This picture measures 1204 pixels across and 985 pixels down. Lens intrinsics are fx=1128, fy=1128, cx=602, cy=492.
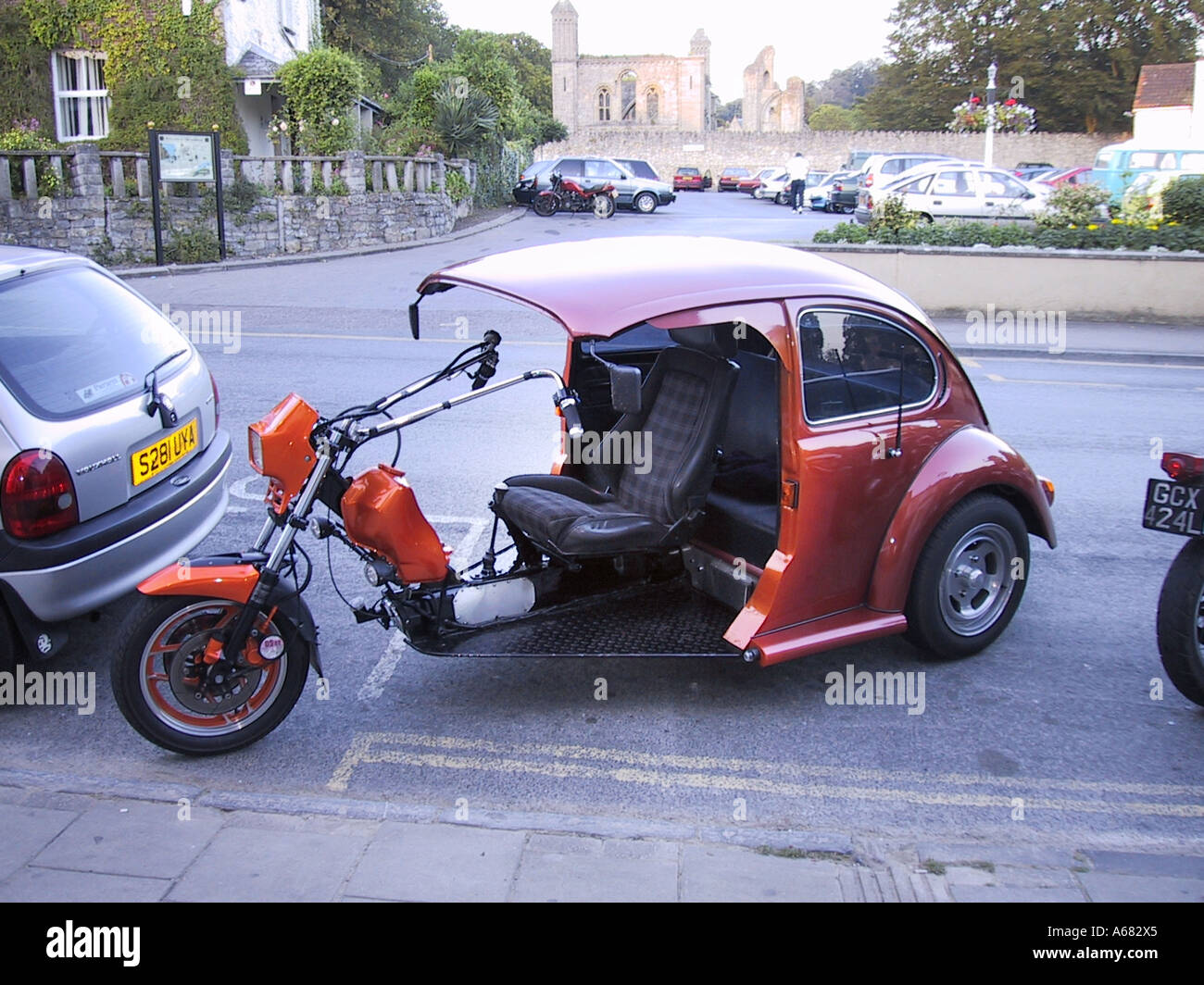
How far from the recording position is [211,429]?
577 centimetres

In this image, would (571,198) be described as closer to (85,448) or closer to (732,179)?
(732,179)

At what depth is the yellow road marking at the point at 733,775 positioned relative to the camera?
411 cm

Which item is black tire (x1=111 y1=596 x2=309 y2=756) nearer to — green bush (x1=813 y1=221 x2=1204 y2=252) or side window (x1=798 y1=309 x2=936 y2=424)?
side window (x1=798 y1=309 x2=936 y2=424)

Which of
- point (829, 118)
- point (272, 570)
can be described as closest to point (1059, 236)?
point (272, 570)

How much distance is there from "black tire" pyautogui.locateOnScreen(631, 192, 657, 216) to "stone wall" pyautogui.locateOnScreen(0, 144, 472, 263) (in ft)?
34.5

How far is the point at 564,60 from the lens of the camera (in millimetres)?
86250

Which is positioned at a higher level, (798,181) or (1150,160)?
(798,181)

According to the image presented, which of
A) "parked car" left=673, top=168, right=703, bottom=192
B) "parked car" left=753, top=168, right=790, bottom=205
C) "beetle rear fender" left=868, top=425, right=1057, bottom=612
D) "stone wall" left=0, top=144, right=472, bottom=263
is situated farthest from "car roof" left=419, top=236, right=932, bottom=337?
"parked car" left=673, top=168, right=703, bottom=192

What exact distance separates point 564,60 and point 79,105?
6646cm

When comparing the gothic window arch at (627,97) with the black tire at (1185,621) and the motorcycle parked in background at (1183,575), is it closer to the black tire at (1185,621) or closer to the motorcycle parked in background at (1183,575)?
the motorcycle parked in background at (1183,575)

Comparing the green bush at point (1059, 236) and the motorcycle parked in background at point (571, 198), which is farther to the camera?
the motorcycle parked in background at point (571, 198)

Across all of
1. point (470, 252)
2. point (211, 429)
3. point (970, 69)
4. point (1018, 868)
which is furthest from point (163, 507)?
point (970, 69)

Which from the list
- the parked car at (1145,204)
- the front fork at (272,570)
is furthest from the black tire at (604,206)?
the front fork at (272,570)

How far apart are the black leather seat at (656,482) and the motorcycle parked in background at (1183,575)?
5.89 feet
